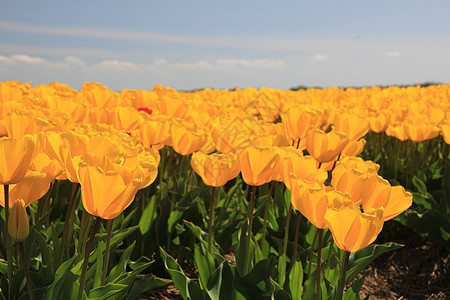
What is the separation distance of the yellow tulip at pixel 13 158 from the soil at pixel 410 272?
7.11ft

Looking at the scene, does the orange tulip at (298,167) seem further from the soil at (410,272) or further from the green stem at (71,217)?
the soil at (410,272)

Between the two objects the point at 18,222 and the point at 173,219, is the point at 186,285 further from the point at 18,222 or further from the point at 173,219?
the point at 18,222

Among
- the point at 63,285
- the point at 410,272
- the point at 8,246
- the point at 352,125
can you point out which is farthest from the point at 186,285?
the point at 410,272

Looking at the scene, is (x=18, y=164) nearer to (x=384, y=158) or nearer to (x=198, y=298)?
(x=198, y=298)

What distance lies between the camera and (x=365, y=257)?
2.32 m

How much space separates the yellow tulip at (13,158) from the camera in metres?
1.31

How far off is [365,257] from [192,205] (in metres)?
1.30

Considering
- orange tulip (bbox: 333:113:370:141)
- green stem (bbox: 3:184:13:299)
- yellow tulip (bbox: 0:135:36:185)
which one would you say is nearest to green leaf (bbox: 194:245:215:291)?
green stem (bbox: 3:184:13:299)

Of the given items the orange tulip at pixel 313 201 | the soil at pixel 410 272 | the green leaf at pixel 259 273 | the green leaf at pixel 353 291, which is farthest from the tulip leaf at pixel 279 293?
the soil at pixel 410 272

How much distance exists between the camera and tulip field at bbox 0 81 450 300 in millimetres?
1358

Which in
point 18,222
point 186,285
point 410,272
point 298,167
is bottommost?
point 410,272

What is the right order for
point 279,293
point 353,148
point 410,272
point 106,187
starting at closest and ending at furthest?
point 106,187
point 279,293
point 353,148
point 410,272

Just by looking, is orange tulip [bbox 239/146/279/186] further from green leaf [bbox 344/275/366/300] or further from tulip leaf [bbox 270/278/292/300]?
green leaf [bbox 344/275/366/300]

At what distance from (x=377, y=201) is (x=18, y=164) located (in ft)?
3.95
